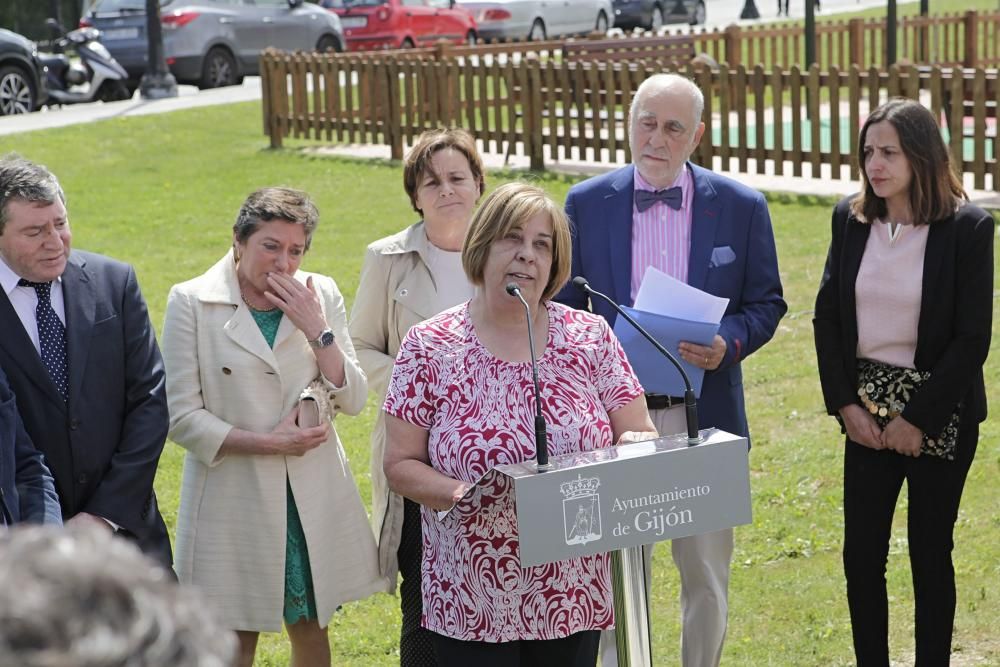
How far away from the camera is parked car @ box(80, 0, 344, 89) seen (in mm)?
24312

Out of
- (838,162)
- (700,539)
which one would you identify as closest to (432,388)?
(700,539)

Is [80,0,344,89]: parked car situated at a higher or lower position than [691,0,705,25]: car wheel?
lower

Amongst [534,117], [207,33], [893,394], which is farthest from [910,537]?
[207,33]

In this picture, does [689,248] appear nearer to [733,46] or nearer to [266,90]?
[266,90]

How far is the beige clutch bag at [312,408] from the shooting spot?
460cm

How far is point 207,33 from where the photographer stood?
976 inches

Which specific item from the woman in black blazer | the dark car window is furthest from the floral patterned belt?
→ the dark car window

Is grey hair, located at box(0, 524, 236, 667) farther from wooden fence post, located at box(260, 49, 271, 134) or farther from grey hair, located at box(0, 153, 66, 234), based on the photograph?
wooden fence post, located at box(260, 49, 271, 134)

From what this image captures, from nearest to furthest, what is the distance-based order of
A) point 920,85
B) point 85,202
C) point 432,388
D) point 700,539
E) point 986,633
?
1. point 432,388
2. point 700,539
3. point 986,633
4. point 920,85
5. point 85,202

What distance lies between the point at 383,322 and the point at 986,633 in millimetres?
2673

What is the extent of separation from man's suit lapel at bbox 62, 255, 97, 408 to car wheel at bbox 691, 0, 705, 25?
128 feet

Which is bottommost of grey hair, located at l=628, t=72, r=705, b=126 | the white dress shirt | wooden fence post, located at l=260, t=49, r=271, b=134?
the white dress shirt

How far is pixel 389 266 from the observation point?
502 cm

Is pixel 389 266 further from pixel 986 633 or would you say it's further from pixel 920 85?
pixel 920 85
